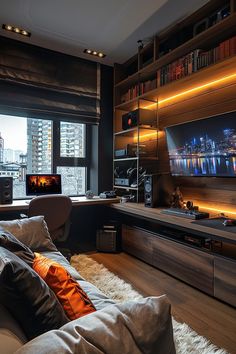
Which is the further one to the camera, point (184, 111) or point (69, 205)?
point (184, 111)

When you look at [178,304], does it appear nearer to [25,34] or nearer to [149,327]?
[149,327]

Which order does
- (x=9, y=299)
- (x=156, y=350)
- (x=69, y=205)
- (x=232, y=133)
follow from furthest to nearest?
(x=69, y=205)
(x=232, y=133)
(x=9, y=299)
(x=156, y=350)

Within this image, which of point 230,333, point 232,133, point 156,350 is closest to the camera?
point 156,350

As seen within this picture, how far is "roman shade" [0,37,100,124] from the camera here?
306cm

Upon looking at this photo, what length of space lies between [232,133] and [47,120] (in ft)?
8.23

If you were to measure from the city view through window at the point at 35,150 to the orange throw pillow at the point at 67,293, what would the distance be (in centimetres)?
264

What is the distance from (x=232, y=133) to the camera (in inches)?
85.0

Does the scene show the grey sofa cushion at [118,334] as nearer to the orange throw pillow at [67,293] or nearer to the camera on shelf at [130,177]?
the orange throw pillow at [67,293]

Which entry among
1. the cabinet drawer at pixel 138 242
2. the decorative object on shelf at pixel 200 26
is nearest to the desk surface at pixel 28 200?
the cabinet drawer at pixel 138 242

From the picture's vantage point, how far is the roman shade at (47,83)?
3.06m

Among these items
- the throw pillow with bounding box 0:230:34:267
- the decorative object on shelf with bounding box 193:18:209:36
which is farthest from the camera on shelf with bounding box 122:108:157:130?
the throw pillow with bounding box 0:230:34:267

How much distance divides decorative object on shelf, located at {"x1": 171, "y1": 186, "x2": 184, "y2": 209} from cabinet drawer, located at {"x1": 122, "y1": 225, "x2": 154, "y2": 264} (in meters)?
0.46

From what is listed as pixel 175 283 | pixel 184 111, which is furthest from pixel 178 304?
pixel 184 111

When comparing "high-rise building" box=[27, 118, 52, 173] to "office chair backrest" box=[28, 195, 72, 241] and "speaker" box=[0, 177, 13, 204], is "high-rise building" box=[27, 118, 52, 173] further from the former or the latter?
"office chair backrest" box=[28, 195, 72, 241]
